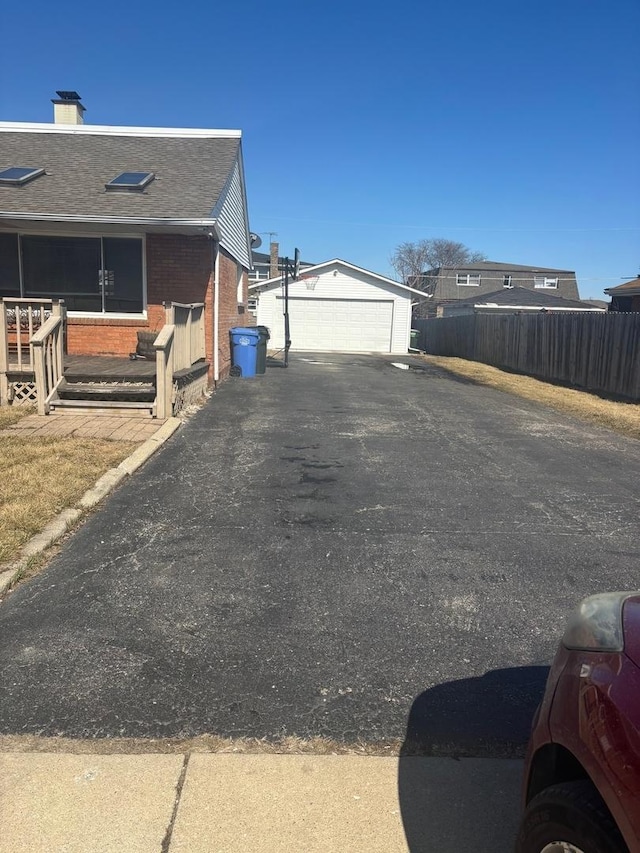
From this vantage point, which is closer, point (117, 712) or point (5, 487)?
point (117, 712)

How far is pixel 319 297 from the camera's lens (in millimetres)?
31250

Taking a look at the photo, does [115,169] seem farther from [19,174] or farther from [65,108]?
[65,108]

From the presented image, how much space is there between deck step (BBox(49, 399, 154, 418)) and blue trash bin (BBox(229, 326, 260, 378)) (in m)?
6.38

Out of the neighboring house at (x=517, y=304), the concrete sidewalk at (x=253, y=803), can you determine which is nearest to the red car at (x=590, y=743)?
the concrete sidewalk at (x=253, y=803)

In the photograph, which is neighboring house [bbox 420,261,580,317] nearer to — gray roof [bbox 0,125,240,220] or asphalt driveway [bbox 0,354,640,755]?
gray roof [bbox 0,125,240,220]

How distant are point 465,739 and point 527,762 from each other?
33.9 inches

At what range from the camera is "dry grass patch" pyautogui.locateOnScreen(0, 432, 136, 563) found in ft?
16.1

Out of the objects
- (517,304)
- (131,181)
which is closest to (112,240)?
(131,181)

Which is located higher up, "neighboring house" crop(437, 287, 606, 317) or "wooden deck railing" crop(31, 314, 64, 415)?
"neighboring house" crop(437, 287, 606, 317)

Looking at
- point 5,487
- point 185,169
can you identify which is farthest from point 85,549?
point 185,169

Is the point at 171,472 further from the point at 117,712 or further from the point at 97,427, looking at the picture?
the point at 117,712

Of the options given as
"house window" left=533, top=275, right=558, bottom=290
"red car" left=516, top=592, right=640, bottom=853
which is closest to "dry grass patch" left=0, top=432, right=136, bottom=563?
"red car" left=516, top=592, right=640, bottom=853

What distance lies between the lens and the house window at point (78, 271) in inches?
488

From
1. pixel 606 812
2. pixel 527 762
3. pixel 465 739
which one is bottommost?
pixel 465 739
